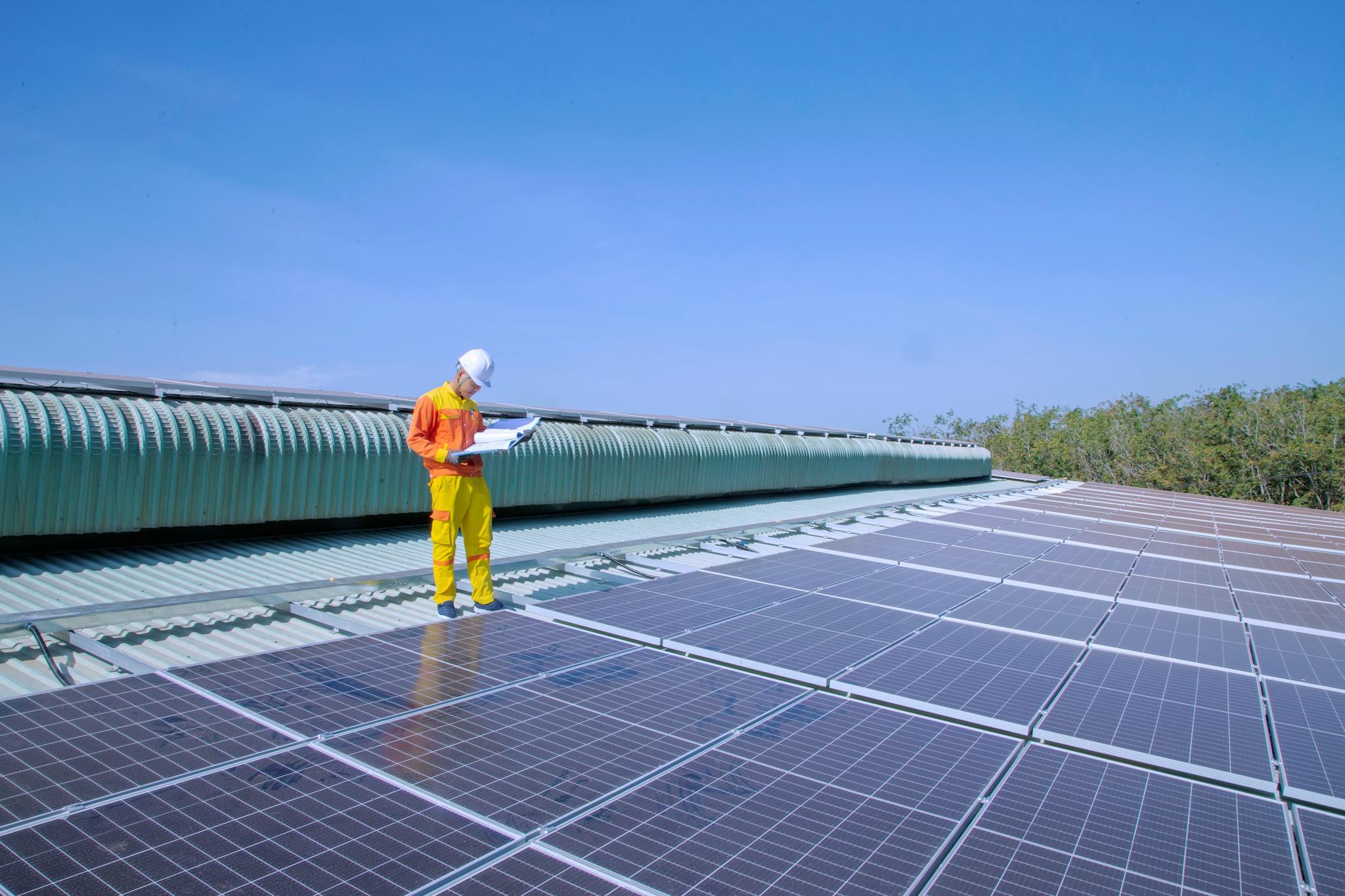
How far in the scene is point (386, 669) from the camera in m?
4.07

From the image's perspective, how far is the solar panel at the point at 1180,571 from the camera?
29.7 feet

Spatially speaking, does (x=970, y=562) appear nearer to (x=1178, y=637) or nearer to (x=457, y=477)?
(x=1178, y=637)

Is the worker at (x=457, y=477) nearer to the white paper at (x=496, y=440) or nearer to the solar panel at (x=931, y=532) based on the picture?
the white paper at (x=496, y=440)

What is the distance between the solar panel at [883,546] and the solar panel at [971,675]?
10.5 ft

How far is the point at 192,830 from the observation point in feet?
8.05

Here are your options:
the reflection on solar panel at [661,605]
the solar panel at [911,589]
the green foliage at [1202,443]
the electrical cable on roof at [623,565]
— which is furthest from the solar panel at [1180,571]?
the green foliage at [1202,443]

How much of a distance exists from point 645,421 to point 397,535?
17.6 feet

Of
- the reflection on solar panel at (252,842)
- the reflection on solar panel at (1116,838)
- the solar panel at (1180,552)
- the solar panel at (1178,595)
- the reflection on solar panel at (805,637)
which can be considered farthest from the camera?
the solar panel at (1180,552)

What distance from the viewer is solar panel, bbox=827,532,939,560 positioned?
888 centimetres

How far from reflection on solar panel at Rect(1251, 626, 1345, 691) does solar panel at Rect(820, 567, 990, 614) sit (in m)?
1.96

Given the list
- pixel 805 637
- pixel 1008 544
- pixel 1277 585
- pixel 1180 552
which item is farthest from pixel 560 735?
pixel 1180 552

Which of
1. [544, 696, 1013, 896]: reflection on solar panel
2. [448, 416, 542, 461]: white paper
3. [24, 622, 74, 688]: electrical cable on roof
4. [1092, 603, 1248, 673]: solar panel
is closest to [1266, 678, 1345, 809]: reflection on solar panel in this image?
[1092, 603, 1248, 673]: solar panel

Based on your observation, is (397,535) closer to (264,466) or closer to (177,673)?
(264,466)

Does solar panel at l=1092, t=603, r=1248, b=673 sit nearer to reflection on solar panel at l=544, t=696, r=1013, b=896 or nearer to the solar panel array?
the solar panel array
